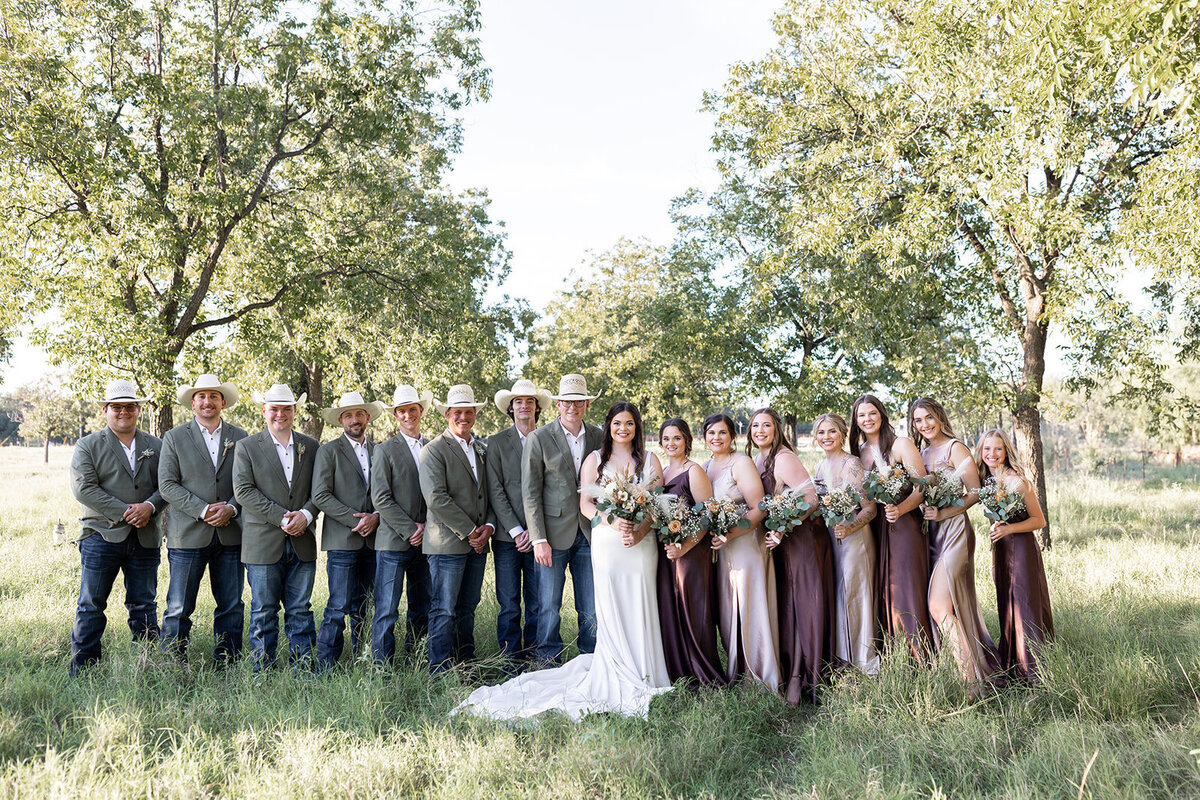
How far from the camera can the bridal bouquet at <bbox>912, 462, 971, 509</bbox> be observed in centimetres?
580

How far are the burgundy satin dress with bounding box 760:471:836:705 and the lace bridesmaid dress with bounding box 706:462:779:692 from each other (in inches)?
4.9

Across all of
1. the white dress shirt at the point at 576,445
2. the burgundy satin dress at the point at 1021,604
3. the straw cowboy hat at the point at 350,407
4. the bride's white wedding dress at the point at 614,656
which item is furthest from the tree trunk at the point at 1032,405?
the straw cowboy hat at the point at 350,407

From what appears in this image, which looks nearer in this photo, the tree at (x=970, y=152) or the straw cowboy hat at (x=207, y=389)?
the straw cowboy hat at (x=207, y=389)

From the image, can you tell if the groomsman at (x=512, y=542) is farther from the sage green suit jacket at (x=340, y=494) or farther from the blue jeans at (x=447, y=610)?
the sage green suit jacket at (x=340, y=494)

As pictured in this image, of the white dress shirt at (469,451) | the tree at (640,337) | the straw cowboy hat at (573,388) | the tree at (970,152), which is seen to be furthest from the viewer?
the tree at (640,337)

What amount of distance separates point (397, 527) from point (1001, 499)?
4.78m

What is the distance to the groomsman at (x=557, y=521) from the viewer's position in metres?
6.71

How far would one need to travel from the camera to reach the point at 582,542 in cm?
689

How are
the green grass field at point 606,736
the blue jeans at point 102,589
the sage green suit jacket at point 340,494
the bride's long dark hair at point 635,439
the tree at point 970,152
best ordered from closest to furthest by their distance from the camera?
the green grass field at point 606,736, the bride's long dark hair at point 635,439, the blue jeans at point 102,589, the sage green suit jacket at point 340,494, the tree at point 970,152

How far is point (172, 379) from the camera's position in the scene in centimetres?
1184

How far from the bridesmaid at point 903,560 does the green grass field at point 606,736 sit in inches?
16.3

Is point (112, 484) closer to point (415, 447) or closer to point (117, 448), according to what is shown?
point (117, 448)

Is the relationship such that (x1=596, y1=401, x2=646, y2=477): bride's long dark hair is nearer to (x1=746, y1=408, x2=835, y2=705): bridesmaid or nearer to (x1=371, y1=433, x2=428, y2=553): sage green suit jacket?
(x1=746, y1=408, x2=835, y2=705): bridesmaid

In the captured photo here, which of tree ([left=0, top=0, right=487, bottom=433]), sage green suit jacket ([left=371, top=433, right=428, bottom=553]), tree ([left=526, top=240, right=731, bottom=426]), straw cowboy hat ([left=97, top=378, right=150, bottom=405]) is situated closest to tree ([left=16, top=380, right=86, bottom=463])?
tree ([left=526, top=240, right=731, bottom=426])
